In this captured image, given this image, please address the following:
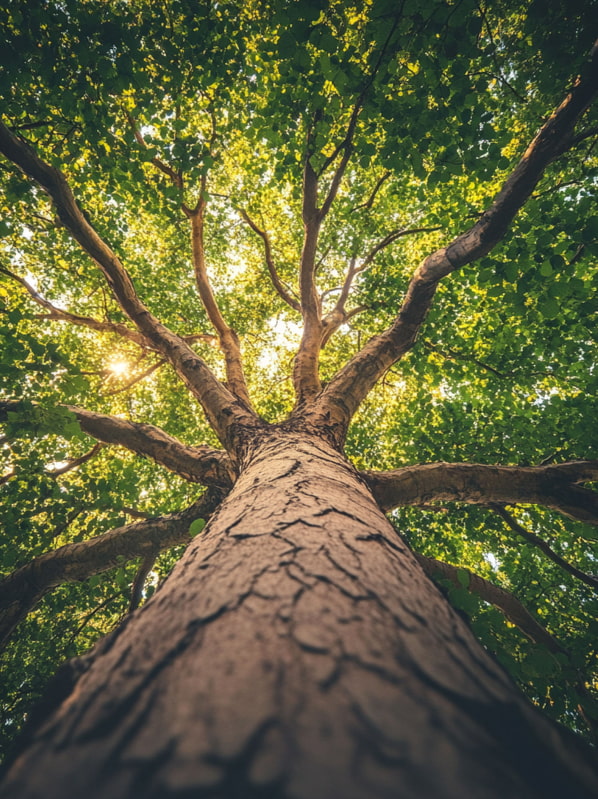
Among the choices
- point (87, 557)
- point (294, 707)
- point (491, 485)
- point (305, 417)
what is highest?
point (491, 485)

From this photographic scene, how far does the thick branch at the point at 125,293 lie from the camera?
286cm

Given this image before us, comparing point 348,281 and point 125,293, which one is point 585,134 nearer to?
point 348,281

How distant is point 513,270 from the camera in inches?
112

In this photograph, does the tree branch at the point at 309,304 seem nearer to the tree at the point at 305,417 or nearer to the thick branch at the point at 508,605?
the tree at the point at 305,417

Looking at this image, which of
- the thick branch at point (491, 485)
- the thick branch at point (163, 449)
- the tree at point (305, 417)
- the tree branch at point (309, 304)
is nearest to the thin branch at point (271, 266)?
the tree at point (305, 417)

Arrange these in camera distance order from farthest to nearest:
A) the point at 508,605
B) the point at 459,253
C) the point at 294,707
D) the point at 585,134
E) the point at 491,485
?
the point at 508,605 < the point at 491,485 < the point at 459,253 < the point at 585,134 < the point at 294,707

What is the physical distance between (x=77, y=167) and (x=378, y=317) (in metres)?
5.61

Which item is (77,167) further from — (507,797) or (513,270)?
(507,797)

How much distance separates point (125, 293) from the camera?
4090 mm

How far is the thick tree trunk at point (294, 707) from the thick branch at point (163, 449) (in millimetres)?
2612

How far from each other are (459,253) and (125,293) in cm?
403

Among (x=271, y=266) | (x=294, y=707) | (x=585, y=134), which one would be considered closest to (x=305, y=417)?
(x=294, y=707)

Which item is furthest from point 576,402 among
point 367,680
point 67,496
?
point 67,496

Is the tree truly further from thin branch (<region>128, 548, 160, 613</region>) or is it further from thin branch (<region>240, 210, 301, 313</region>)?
thin branch (<region>240, 210, 301, 313</region>)
